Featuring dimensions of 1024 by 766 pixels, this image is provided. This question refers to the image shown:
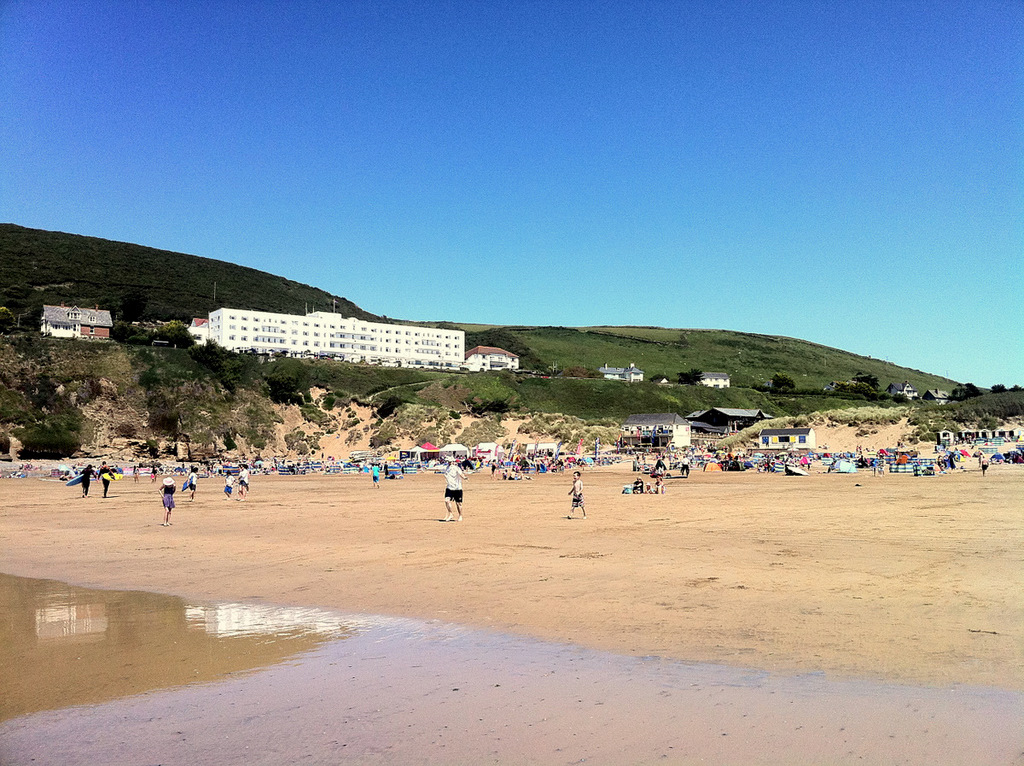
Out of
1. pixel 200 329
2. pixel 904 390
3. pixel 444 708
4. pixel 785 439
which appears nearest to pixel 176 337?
pixel 200 329

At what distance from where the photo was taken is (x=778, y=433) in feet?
221

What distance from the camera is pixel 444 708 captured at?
5691 mm

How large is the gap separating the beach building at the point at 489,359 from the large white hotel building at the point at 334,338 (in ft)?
6.79

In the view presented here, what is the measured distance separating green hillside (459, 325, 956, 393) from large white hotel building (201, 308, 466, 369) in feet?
80.1

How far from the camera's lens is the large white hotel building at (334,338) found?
98.3 meters

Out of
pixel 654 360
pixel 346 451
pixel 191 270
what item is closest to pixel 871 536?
pixel 346 451

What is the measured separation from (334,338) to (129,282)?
4394cm

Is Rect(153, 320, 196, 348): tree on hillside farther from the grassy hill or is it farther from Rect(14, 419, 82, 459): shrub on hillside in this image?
Rect(14, 419, 82, 459): shrub on hillside

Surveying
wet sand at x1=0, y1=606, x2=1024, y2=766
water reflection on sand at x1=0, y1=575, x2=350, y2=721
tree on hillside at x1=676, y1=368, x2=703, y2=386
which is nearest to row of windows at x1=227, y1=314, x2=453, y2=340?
tree on hillside at x1=676, y1=368, x2=703, y2=386

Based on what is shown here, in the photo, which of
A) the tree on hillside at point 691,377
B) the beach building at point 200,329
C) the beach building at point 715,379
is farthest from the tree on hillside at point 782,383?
the beach building at point 200,329

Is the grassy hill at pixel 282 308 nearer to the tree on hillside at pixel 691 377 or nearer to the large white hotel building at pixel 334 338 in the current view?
the tree on hillside at pixel 691 377

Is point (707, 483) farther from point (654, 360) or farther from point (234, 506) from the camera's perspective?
point (654, 360)

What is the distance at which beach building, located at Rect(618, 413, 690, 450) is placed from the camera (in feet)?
233

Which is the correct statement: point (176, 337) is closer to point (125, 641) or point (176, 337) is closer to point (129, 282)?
point (129, 282)
